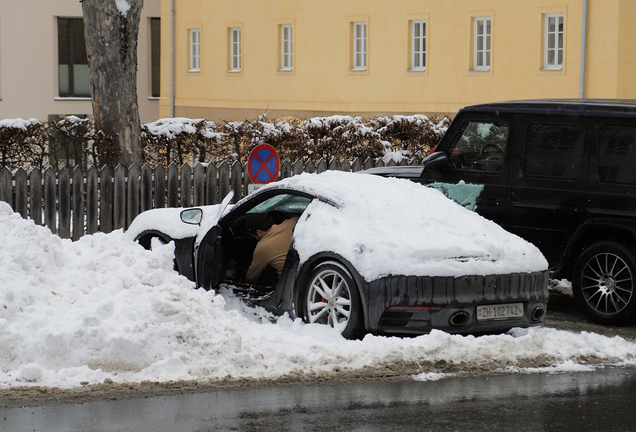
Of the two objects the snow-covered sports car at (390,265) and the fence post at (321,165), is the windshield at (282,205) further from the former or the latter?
the fence post at (321,165)

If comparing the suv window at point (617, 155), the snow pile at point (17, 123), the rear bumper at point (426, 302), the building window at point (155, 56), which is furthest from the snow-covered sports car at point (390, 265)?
the building window at point (155, 56)

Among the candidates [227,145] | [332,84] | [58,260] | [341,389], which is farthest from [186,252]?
[332,84]

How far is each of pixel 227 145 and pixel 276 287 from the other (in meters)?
8.39

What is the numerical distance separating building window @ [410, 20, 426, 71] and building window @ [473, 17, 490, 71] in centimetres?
195

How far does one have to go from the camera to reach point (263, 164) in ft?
40.7

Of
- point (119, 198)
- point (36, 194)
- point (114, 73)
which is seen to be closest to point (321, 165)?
point (119, 198)

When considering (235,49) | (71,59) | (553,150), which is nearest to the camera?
(553,150)

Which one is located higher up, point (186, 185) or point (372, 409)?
point (186, 185)

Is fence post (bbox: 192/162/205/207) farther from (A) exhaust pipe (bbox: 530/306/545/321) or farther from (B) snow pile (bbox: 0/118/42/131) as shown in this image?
(A) exhaust pipe (bbox: 530/306/545/321)

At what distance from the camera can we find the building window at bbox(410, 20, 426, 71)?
31062 mm

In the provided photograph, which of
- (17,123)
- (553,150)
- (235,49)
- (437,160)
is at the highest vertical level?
(235,49)

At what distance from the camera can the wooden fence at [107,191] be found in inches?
528

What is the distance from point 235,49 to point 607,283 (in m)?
28.4

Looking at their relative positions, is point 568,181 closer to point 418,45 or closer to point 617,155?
point 617,155
